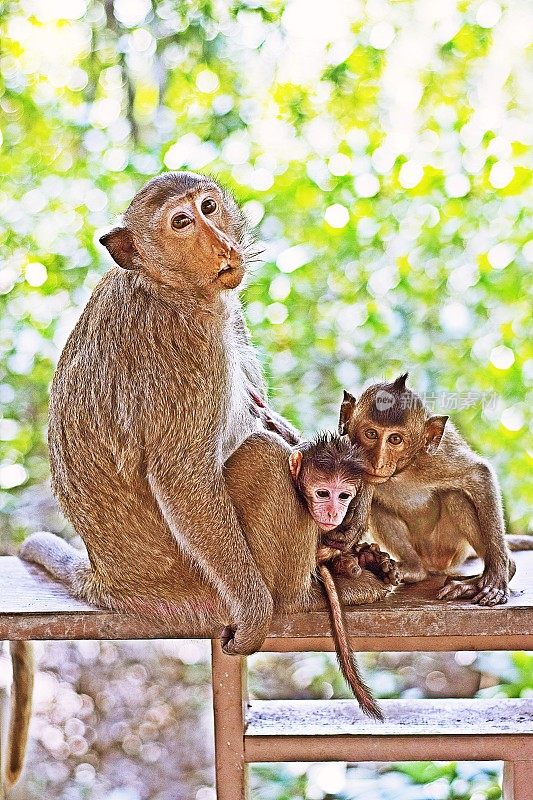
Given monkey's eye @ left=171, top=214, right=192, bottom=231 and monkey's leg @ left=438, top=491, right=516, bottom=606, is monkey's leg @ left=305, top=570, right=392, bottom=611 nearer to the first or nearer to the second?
monkey's leg @ left=438, top=491, right=516, bottom=606

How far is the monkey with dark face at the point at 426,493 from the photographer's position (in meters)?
2.03

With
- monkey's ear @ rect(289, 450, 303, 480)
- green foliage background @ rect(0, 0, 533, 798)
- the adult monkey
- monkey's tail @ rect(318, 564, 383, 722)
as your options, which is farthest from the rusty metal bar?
green foliage background @ rect(0, 0, 533, 798)

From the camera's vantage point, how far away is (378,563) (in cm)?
212

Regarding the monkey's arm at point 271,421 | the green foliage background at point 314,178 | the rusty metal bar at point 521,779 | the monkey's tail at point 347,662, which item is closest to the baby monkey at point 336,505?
the monkey's tail at point 347,662

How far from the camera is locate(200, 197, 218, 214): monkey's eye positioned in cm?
191

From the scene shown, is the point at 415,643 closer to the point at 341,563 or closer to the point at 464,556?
the point at 341,563

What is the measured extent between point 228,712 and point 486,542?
2.11 ft

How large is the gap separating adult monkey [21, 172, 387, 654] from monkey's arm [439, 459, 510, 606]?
24cm

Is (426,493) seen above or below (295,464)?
below

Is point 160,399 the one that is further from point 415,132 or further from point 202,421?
point 415,132

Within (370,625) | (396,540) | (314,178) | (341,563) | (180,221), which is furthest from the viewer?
(314,178)

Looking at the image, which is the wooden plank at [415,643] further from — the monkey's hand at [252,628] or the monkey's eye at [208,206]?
the monkey's eye at [208,206]

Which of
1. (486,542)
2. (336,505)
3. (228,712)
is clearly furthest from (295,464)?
(228,712)

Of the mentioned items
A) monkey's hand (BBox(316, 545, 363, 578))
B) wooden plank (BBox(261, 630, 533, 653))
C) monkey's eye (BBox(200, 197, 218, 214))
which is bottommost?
wooden plank (BBox(261, 630, 533, 653))
